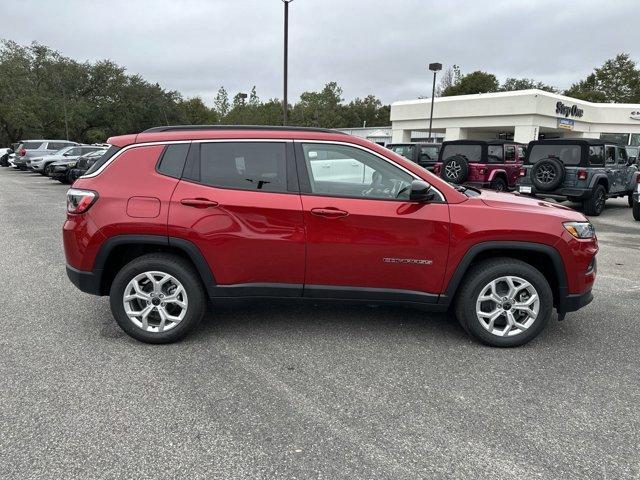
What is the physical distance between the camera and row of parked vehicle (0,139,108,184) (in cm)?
1790

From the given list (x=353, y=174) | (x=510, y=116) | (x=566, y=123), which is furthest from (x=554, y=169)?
Result: (x=566, y=123)

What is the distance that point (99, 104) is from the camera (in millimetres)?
49062

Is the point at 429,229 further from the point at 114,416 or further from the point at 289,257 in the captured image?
the point at 114,416

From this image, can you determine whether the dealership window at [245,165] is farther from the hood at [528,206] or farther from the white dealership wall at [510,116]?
the white dealership wall at [510,116]

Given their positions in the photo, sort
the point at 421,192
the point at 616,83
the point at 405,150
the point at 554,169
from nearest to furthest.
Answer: the point at 421,192 → the point at 554,169 → the point at 405,150 → the point at 616,83

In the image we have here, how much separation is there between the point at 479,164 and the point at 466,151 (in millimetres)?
566

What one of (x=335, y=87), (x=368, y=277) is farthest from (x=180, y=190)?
(x=335, y=87)

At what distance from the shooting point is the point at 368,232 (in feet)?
12.6

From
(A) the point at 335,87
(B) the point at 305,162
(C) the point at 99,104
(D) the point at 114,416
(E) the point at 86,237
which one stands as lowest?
(D) the point at 114,416

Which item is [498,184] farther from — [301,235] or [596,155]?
[301,235]

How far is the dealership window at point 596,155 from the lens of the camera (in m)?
11.8

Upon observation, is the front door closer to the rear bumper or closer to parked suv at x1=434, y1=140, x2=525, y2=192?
the rear bumper

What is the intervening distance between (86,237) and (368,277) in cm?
226

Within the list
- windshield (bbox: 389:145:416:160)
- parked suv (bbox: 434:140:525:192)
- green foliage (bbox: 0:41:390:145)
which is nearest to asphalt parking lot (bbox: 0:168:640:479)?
parked suv (bbox: 434:140:525:192)
